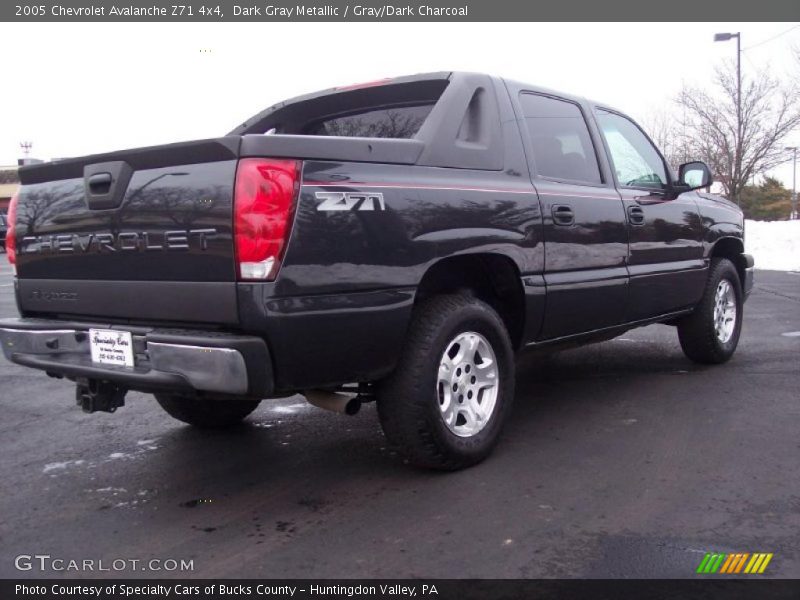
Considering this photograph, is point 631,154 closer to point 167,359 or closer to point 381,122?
point 381,122

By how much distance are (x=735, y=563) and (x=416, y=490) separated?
1.36 meters

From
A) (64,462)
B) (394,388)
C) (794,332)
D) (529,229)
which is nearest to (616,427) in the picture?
(529,229)

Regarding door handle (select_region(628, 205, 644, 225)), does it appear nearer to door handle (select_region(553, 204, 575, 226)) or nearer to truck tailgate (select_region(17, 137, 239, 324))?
door handle (select_region(553, 204, 575, 226))

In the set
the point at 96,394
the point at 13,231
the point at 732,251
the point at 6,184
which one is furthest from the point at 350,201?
the point at 6,184

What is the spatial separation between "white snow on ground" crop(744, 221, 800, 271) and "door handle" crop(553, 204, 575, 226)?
13648 millimetres

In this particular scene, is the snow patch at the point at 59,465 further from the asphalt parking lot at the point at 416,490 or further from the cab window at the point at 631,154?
the cab window at the point at 631,154

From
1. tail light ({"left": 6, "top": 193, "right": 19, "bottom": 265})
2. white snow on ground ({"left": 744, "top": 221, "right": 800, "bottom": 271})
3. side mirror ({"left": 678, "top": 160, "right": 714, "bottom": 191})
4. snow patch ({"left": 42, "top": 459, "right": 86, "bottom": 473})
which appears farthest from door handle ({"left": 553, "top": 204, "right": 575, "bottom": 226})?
white snow on ground ({"left": 744, "top": 221, "right": 800, "bottom": 271})

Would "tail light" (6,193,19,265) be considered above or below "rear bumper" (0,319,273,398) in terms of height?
above

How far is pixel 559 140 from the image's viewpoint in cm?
442

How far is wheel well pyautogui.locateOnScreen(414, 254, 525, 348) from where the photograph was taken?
3625 millimetres

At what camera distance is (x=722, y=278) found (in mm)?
5812

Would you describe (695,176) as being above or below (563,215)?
above

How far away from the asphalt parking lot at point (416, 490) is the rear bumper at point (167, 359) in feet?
2.04
